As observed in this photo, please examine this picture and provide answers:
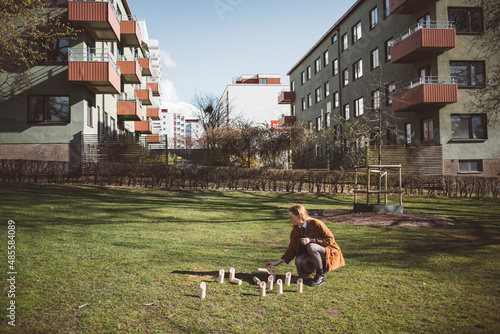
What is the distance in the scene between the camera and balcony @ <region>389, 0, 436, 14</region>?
25023 mm

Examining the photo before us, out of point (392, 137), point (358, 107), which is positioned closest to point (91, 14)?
point (392, 137)

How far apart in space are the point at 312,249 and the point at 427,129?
23.3m

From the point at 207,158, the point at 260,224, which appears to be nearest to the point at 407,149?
the point at 207,158

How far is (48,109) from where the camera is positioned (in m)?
23.2

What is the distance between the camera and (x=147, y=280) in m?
5.00

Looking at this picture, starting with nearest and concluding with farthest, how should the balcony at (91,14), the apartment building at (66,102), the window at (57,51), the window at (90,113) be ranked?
the balcony at (91,14) < the apartment building at (66,102) < the window at (57,51) < the window at (90,113)

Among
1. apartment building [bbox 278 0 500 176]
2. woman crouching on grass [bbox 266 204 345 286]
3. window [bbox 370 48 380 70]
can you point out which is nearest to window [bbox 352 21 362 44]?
window [bbox 370 48 380 70]

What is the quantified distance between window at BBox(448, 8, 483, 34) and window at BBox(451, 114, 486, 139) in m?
5.53

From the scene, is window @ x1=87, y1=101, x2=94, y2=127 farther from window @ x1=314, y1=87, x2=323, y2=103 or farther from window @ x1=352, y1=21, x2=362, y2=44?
window @ x1=314, y1=87, x2=323, y2=103

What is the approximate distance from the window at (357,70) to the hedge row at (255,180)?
17.3 meters

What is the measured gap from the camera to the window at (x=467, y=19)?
2434 cm

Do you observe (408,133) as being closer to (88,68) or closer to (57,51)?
(88,68)

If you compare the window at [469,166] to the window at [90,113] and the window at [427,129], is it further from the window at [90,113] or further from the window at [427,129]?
the window at [90,113]

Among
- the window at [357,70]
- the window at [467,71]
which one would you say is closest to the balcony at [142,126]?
the window at [357,70]
